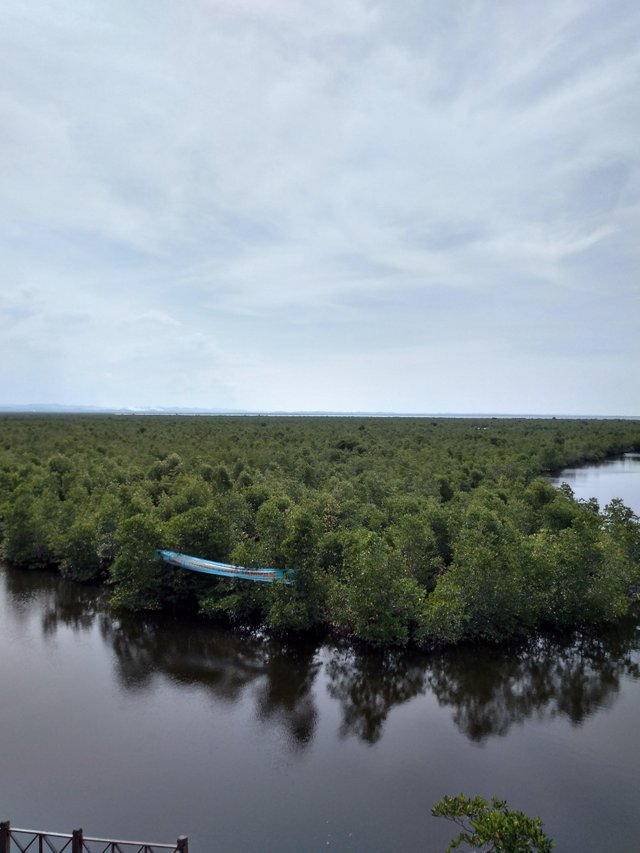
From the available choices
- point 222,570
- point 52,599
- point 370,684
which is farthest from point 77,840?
point 52,599

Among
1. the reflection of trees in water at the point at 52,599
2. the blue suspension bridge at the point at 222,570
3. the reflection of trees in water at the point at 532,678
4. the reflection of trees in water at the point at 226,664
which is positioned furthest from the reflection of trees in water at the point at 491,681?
the reflection of trees in water at the point at 52,599

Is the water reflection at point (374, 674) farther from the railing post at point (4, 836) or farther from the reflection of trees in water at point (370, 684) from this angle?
the railing post at point (4, 836)

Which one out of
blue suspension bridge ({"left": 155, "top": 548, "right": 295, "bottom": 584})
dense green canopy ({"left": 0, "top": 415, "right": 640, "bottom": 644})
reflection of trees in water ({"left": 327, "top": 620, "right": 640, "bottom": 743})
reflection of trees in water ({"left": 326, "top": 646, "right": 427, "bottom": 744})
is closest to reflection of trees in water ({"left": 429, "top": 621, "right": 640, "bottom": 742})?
reflection of trees in water ({"left": 327, "top": 620, "right": 640, "bottom": 743})

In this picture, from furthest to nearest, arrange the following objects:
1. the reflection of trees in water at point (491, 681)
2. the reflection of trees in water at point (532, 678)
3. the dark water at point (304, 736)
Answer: the reflection of trees in water at point (532, 678)
the reflection of trees in water at point (491, 681)
the dark water at point (304, 736)

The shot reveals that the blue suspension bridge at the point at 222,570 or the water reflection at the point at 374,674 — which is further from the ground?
the blue suspension bridge at the point at 222,570

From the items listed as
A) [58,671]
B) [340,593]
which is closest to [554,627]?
[340,593]
